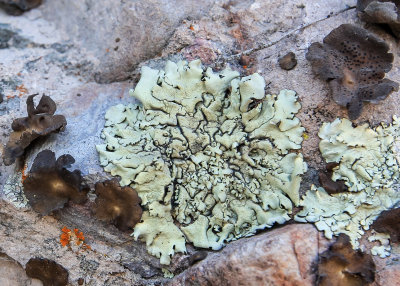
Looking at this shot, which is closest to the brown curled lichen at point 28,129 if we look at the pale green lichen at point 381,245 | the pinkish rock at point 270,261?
the pinkish rock at point 270,261

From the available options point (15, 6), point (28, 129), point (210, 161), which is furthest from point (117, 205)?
point (15, 6)

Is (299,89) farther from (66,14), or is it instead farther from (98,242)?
(66,14)

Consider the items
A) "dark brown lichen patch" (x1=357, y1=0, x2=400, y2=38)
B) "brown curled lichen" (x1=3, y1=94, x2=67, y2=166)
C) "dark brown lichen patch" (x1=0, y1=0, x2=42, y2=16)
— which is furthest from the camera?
"dark brown lichen patch" (x1=0, y1=0, x2=42, y2=16)

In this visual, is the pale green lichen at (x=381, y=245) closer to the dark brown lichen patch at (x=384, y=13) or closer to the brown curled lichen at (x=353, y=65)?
the brown curled lichen at (x=353, y=65)

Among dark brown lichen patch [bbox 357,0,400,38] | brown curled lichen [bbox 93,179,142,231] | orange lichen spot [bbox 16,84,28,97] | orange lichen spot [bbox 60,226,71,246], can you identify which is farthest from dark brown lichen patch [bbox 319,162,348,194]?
orange lichen spot [bbox 16,84,28,97]

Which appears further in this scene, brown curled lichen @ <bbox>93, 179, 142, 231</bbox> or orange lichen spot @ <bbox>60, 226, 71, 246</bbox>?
orange lichen spot @ <bbox>60, 226, 71, 246</bbox>

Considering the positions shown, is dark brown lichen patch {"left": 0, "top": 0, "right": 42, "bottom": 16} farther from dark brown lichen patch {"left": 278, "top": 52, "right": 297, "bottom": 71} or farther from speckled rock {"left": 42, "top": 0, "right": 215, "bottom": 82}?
dark brown lichen patch {"left": 278, "top": 52, "right": 297, "bottom": 71}

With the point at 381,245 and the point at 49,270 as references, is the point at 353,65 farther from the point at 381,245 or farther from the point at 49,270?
the point at 49,270
